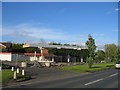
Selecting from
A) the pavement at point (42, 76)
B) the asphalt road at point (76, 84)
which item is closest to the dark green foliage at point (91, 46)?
the pavement at point (42, 76)

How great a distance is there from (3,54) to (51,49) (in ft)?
54.2

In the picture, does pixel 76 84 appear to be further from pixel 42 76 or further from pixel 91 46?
pixel 91 46

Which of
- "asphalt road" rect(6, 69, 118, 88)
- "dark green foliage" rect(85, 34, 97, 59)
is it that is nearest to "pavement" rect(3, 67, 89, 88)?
"asphalt road" rect(6, 69, 118, 88)

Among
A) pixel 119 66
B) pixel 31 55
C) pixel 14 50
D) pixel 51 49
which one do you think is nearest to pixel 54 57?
pixel 51 49

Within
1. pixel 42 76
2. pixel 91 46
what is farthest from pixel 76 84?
pixel 91 46

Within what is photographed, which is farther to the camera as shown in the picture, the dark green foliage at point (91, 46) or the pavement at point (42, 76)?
the dark green foliage at point (91, 46)

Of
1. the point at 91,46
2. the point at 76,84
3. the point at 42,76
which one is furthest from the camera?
the point at 91,46

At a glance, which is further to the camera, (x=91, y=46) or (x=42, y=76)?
(x=91, y=46)

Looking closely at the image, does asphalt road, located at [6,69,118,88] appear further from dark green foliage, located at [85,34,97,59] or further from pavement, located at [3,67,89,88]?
dark green foliage, located at [85,34,97,59]

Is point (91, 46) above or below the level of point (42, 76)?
above

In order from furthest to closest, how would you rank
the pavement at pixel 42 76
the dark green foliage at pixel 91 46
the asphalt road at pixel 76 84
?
1. the dark green foliage at pixel 91 46
2. the pavement at pixel 42 76
3. the asphalt road at pixel 76 84

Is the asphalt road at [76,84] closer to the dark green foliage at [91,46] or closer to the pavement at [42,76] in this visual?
the pavement at [42,76]

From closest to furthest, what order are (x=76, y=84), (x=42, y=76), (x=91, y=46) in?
(x=76, y=84) → (x=42, y=76) → (x=91, y=46)

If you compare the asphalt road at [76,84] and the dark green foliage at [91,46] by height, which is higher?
the dark green foliage at [91,46]
